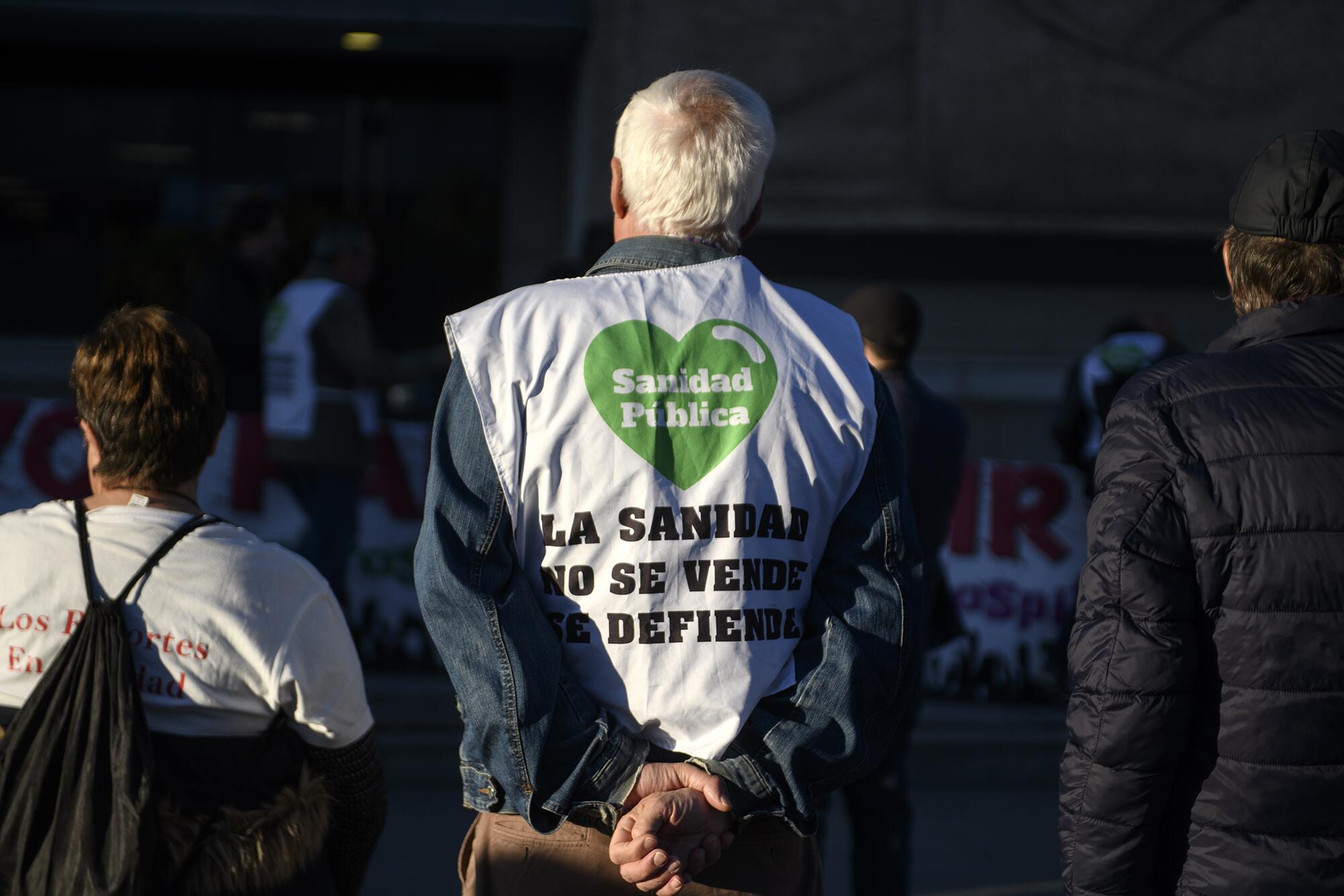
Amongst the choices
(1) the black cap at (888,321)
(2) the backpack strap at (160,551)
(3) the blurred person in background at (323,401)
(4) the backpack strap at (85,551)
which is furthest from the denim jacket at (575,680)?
(3) the blurred person in background at (323,401)

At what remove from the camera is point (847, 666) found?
2.17 m

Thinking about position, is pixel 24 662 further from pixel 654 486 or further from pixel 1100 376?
pixel 1100 376

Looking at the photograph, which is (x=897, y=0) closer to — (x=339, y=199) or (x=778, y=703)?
(x=339, y=199)

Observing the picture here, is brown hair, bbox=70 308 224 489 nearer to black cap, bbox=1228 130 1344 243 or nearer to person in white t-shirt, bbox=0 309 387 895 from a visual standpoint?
person in white t-shirt, bbox=0 309 387 895

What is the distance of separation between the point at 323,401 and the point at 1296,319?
4.85 m

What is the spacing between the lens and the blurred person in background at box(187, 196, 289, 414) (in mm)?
6469

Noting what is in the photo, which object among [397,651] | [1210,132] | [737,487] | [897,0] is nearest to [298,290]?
[397,651]

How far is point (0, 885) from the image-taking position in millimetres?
2133

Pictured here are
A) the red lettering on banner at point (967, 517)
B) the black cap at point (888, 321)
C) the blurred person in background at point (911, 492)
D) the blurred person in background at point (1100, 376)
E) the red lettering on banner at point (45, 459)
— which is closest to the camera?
the blurred person in background at point (911, 492)

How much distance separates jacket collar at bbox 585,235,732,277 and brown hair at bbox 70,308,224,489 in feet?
2.29

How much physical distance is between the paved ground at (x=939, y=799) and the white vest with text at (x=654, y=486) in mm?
3147

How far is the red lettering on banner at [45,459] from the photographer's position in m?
7.11

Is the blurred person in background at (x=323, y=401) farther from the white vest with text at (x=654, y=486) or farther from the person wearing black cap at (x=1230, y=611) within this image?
the person wearing black cap at (x=1230, y=611)

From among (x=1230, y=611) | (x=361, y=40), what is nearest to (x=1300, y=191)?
(x=1230, y=611)
